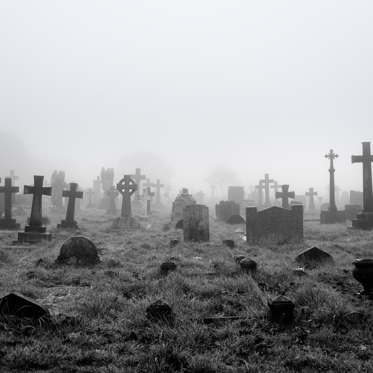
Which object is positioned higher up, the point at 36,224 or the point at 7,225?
the point at 36,224

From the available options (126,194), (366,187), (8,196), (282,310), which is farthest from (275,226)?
(8,196)

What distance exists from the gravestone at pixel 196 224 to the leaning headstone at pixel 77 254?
4018 mm

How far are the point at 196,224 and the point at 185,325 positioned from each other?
6696 millimetres

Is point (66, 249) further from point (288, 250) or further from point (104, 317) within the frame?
point (288, 250)

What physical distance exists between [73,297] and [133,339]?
1.70 m

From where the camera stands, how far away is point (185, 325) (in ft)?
11.4

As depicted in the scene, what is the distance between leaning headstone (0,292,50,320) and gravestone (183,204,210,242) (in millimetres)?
6755

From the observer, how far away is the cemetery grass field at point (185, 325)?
2.81 m

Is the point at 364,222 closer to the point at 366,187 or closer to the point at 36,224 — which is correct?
the point at 366,187

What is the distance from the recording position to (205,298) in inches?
179

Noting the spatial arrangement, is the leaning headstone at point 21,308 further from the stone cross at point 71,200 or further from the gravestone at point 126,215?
the gravestone at point 126,215

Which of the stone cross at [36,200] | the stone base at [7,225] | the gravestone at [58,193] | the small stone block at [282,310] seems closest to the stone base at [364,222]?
the small stone block at [282,310]

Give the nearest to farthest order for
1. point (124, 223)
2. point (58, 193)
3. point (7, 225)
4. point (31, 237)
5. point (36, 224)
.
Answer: point (31, 237)
point (36, 224)
point (7, 225)
point (124, 223)
point (58, 193)

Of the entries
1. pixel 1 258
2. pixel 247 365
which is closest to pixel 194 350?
pixel 247 365
